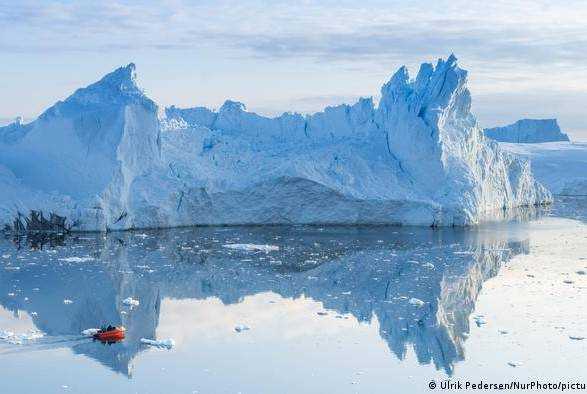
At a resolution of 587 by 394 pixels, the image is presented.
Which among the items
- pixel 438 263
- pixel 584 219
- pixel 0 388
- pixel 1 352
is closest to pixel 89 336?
pixel 1 352

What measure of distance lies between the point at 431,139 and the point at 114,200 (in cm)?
614

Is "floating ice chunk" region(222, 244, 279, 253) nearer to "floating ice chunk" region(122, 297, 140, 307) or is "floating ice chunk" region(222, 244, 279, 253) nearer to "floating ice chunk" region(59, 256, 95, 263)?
"floating ice chunk" region(59, 256, 95, 263)

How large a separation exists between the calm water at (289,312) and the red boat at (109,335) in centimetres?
9

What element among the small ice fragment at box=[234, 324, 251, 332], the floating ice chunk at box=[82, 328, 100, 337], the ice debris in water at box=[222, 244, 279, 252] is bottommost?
the ice debris in water at box=[222, 244, 279, 252]

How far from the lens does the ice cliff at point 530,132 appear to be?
1443 inches

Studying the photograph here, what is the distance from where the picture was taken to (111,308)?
9148 millimetres

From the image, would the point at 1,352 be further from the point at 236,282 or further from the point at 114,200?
the point at 114,200

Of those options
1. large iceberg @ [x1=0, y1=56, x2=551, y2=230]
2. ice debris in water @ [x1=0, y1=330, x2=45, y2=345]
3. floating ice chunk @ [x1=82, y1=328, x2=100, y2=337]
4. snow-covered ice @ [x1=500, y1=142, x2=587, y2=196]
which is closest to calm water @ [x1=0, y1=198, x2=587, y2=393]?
ice debris in water @ [x1=0, y1=330, x2=45, y2=345]

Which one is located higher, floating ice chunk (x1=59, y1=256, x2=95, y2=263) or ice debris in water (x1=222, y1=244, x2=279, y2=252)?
floating ice chunk (x1=59, y1=256, x2=95, y2=263)

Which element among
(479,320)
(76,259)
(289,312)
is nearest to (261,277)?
(289,312)

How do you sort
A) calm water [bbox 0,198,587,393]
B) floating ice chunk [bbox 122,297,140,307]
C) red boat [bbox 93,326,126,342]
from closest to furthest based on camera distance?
calm water [bbox 0,198,587,393], red boat [bbox 93,326,126,342], floating ice chunk [bbox 122,297,140,307]

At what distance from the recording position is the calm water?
689cm

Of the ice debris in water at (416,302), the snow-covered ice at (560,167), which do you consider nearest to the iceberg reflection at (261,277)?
the ice debris in water at (416,302)

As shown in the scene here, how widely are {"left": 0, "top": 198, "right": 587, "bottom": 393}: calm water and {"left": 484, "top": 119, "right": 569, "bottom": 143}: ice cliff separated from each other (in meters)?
23.1
